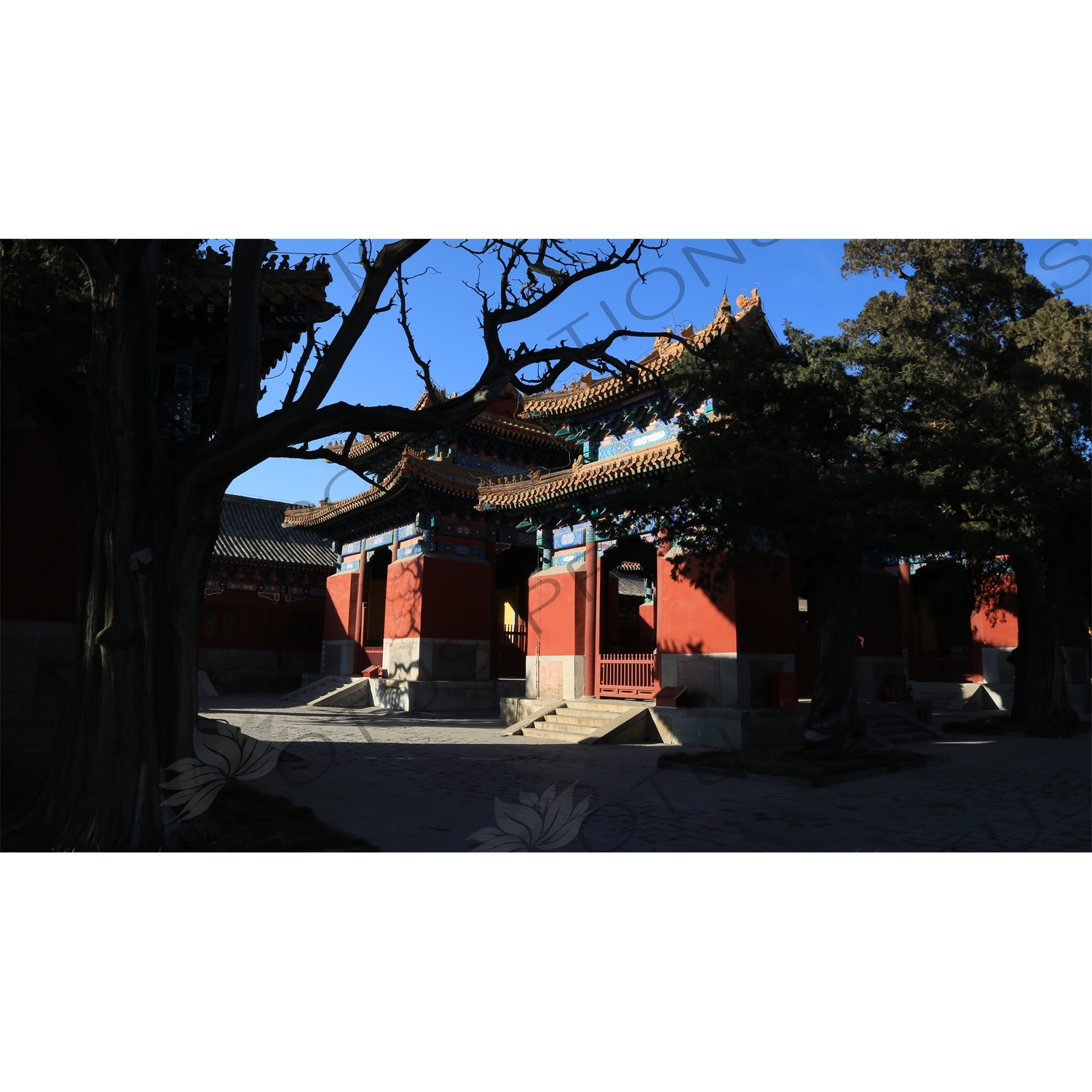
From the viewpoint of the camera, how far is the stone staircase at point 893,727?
43.1 ft

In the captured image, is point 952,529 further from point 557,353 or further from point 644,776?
point 557,353

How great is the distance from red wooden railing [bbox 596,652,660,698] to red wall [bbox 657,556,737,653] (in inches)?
24.2

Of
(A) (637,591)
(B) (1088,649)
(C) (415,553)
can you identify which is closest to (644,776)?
(C) (415,553)

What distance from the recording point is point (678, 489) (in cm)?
939

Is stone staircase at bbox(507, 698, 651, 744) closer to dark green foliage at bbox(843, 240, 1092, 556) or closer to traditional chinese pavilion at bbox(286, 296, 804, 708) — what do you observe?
traditional chinese pavilion at bbox(286, 296, 804, 708)

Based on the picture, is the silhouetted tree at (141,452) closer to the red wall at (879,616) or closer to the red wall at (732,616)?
the red wall at (732,616)

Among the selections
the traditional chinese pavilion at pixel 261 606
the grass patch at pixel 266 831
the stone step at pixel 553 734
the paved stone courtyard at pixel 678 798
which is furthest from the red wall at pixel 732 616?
the traditional chinese pavilion at pixel 261 606

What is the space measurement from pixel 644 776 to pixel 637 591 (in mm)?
18951

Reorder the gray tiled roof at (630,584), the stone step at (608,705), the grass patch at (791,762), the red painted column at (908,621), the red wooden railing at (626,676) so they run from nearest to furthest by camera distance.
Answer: the grass patch at (791,762), the stone step at (608,705), the red wooden railing at (626,676), the red painted column at (908,621), the gray tiled roof at (630,584)

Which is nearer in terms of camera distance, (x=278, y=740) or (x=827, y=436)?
(x=827, y=436)

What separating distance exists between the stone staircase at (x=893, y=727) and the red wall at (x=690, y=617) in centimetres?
296

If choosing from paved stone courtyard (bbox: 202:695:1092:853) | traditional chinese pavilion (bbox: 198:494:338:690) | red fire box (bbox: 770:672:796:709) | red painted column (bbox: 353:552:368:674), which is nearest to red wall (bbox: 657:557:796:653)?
red fire box (bbox: 770:672:796:709)

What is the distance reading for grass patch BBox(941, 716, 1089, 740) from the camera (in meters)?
13.6

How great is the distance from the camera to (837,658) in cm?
1029
